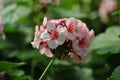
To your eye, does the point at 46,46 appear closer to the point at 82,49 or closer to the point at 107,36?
the point at 82,49

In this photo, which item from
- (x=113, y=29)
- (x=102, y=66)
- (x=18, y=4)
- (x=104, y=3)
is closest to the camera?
(x=113, y=29)

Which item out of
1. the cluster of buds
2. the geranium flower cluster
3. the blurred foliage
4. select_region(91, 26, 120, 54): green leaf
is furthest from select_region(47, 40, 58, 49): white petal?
the cluster of buds

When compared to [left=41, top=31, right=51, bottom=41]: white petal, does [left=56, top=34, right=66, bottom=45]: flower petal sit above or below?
above

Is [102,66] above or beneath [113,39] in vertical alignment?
beneath

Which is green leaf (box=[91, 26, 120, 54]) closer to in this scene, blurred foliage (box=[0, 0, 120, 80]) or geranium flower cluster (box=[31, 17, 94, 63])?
blurred foliage (box=[0, 0, 120, 80])

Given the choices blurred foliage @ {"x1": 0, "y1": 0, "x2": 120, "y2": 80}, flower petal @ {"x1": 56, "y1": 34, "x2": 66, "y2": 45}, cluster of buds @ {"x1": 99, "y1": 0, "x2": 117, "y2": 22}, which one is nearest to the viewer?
flower petal @ {"x1": 56, "y1": 34, "x2": 66, "y2": 45}

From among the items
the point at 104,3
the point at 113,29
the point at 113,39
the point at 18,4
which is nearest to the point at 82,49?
the point at 113,39
